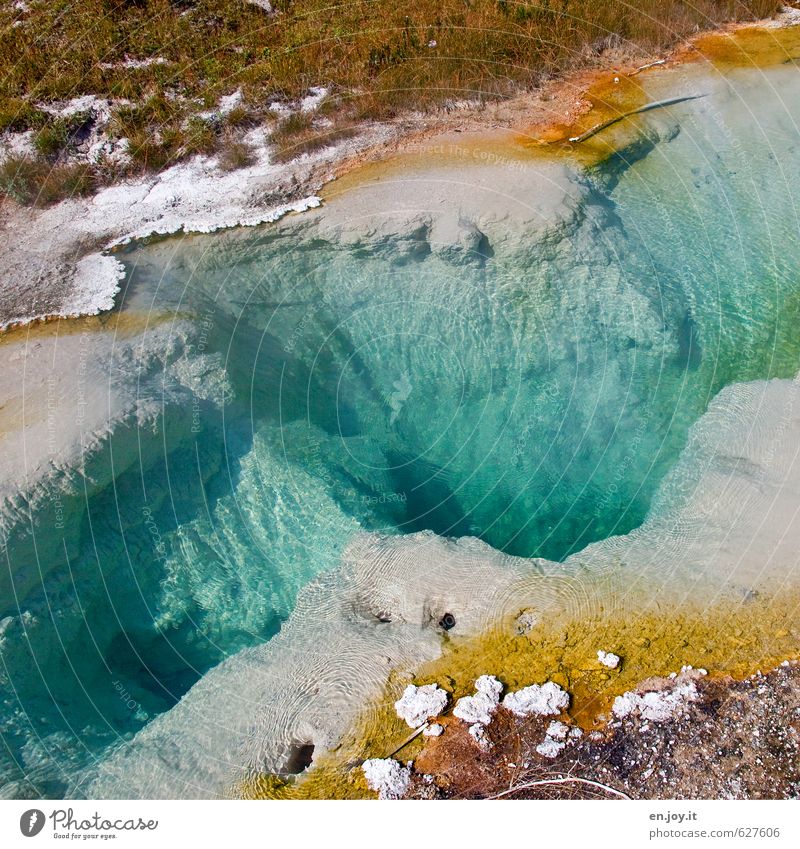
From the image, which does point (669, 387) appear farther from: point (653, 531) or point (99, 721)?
point (99, 721)

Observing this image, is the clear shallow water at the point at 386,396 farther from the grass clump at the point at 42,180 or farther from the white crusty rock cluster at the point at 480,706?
the white crusty rock cluster at the point at 480,706

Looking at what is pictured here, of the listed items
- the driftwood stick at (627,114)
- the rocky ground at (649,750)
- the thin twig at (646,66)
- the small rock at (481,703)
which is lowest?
the rocky ground at (649,750)

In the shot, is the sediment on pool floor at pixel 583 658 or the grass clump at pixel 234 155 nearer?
the sediment on pool floor at pixel 583 658

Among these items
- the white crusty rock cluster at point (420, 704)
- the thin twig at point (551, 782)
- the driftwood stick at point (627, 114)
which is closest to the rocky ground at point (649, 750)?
the thin twig at point (551, 782)

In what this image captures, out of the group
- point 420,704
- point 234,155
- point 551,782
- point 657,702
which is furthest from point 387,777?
point 234,155

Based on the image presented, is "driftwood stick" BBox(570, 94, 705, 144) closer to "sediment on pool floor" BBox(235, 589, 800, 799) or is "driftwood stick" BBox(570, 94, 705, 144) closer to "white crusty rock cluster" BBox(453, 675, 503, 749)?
"sediment on pool floor" BBox(235, 589, 800, 799)

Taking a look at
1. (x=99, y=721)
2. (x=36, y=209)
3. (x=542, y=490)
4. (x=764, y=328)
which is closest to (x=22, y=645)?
(x=99, y=721)

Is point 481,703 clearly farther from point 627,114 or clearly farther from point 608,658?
point 627,114
